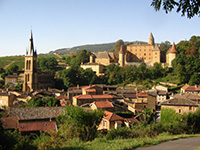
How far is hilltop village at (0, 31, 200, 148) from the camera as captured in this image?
27.3m

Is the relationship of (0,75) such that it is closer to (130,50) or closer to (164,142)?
(130,50)

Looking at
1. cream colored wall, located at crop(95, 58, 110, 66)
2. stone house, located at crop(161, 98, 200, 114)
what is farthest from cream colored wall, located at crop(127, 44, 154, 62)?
stone house, located at crop(161, 98, 200, 114)

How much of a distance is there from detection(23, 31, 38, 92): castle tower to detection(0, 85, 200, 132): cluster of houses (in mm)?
6165

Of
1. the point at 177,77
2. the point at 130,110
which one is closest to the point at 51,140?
the point at 130,110

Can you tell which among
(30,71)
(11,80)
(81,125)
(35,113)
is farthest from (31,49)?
(81,125)

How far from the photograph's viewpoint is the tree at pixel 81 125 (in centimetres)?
1358

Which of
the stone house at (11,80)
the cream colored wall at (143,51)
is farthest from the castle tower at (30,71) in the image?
the cream colored wall at (143,51)

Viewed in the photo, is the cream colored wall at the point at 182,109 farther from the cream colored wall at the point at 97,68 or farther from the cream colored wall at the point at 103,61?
the cream colored wall at the point at 103,61

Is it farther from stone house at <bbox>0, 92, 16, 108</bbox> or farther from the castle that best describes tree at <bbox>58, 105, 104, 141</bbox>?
the castle

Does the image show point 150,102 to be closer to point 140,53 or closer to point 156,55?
point 156,55

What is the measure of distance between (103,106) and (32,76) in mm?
27035

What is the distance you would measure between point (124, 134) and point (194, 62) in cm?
4121

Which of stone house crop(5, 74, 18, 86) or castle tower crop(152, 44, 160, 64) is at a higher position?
castle tower crop(152, 44, 160, 64)

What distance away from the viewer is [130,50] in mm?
69500
